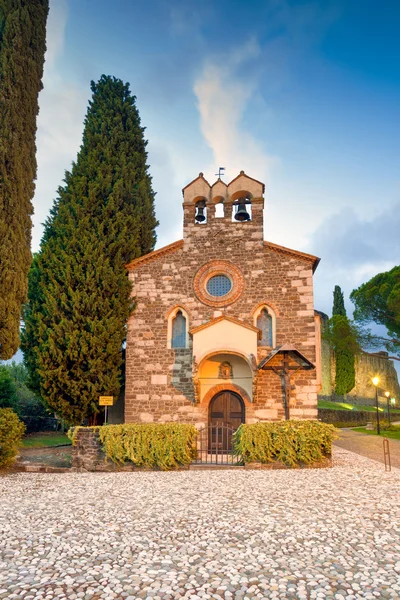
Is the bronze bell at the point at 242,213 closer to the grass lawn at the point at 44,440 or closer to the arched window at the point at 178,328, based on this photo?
the arched window at the point at 178,328

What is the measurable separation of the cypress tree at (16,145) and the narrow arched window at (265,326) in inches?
302

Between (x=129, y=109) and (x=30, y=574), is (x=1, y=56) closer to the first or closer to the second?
(x=129, y=109)

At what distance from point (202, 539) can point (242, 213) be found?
1255 cm

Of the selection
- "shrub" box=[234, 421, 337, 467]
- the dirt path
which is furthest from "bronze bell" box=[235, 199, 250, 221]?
the dirt path

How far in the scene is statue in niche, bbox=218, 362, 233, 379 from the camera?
14891mm

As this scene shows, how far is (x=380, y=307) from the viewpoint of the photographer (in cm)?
2605

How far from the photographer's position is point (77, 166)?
1678 cm

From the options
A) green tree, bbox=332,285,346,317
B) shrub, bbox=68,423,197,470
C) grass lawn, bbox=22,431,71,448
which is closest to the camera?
shrub, bbox=68,423,197,470

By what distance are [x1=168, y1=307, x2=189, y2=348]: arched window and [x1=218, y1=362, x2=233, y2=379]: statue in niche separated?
57.7 inches

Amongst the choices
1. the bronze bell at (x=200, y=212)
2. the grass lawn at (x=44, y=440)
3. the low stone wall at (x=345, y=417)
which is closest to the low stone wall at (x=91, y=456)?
the grass lawn at (x=44, y=440)

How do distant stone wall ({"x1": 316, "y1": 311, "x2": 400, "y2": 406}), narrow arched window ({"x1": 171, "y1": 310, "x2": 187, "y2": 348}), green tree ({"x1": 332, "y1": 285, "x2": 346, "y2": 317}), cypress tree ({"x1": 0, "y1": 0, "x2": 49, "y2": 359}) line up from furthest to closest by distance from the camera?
1. green tree ({"x1": 332, "y1": 285, "x2": 346, "y2": 317})
2. distant stone wall ({"x1": 316, "y1": 311, "x2": 400, "y2": 406})
3. narrow arched window ({"x1": 171, "y1": 310, "x2": 187, "y2": 348})
4. cypress tree ({"x1": 0, "y1": 0, "x2": 49, "y2": 359})

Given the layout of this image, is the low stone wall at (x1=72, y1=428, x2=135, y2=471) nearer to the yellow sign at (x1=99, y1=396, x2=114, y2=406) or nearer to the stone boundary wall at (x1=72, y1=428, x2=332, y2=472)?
the stone boundary wall at (x1=72, y1=428, x2=332, y2=472)

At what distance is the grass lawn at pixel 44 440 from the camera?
17484mm

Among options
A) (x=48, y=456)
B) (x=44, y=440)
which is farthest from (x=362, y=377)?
(x=48, y=456)
